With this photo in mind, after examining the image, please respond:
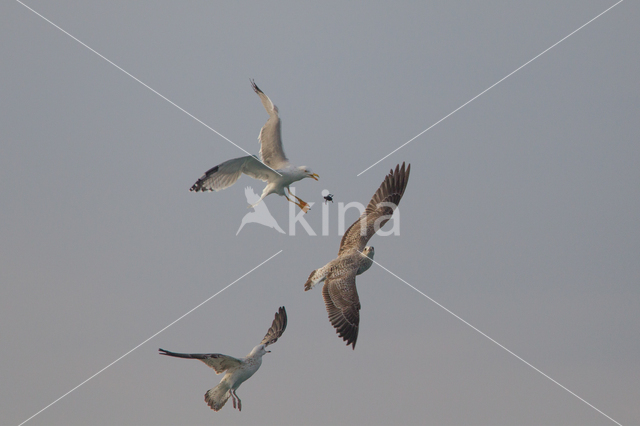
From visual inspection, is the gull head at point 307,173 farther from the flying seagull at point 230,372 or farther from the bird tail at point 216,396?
the bird tail at point 216,396

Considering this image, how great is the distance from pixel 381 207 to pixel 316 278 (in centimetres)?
324

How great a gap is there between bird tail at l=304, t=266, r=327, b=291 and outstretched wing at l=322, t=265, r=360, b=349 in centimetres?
20

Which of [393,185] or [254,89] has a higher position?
Result: [254,89]

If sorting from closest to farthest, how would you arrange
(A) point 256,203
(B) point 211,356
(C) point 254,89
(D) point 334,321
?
1. (B) point 211,356
2. (D) point 334,321
3. (A) point 256,203
4. (C) point 254,89

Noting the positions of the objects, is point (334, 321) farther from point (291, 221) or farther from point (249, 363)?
point (291, 221)

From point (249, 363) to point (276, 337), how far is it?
185cm

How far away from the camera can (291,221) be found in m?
21.2

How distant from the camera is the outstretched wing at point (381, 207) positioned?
20.3 metres

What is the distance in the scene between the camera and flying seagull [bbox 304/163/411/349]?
18.1 metres

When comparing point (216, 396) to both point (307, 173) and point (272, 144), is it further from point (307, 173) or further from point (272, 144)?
point (272, 144)

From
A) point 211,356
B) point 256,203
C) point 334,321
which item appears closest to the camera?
point 211,356

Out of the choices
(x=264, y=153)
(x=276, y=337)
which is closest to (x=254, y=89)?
(x=264, y=153)

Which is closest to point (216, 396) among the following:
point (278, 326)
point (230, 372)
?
point (230, 372)

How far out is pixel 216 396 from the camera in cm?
1803
